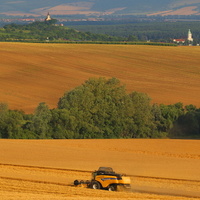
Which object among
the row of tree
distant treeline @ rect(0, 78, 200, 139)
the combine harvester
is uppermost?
the combine harvester

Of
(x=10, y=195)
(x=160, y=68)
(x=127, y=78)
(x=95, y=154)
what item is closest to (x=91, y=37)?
(x=160, y=68)

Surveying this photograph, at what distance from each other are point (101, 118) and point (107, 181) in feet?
71.0

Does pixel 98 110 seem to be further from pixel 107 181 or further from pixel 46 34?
pixel 46 34

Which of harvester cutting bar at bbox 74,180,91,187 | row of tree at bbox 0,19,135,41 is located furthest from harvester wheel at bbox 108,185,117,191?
row of tree at bbox 0,19,135,41

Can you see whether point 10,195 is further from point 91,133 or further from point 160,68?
point 160,68

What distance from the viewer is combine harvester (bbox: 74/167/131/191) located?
24.5m

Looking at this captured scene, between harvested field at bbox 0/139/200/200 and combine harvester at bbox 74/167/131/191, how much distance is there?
325mm

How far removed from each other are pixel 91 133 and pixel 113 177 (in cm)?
2030

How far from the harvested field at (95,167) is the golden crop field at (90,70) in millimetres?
21316

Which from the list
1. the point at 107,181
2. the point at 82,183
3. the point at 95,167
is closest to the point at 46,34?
the point at 95,167

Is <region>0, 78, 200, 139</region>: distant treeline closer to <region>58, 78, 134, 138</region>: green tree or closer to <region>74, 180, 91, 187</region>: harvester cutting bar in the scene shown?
<region>58, 78, 134, 138</region>: green tree

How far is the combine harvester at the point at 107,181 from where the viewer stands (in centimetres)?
2448

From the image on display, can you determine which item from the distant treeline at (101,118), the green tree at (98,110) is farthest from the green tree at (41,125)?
the green tree at (98,110)

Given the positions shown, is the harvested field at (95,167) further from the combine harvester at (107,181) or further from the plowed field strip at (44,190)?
the combine harvester at (107,181)
